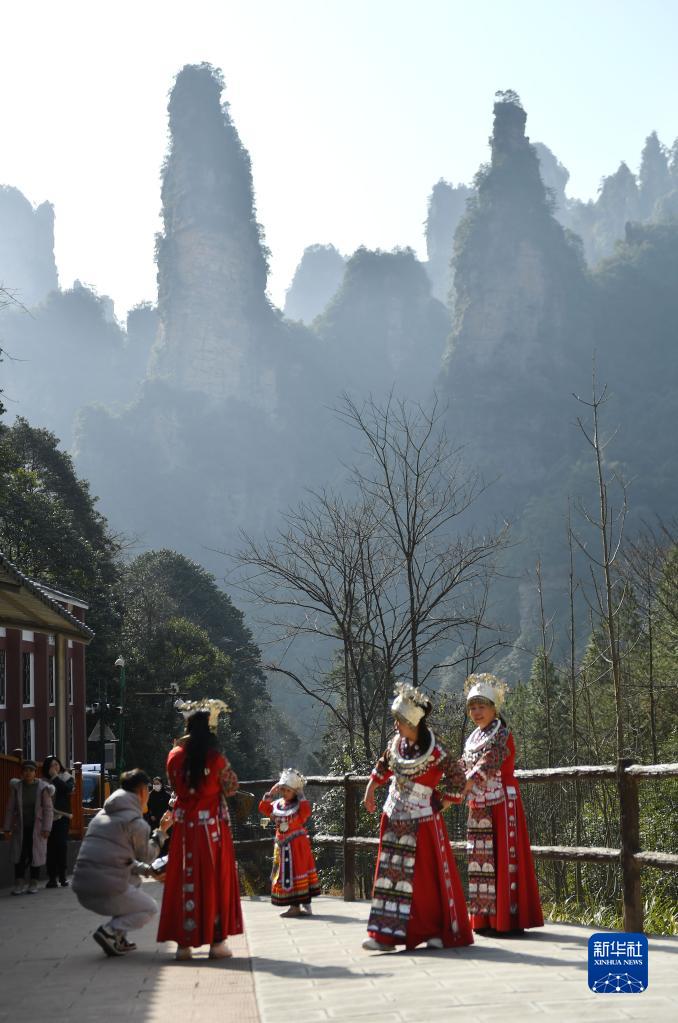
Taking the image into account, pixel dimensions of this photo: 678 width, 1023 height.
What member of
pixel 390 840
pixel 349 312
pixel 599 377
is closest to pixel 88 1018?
pixel 390 840

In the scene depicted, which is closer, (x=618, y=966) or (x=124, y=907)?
(x=618, y=966)

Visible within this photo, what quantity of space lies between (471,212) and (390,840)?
135399 mm

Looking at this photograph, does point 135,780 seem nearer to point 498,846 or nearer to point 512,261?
point 498,846

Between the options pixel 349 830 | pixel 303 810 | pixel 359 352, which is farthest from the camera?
pixel 359 352

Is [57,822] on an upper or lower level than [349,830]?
lower

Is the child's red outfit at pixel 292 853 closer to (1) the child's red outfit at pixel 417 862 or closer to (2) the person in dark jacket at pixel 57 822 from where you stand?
(1) the child's red outfit at pixel 417 862

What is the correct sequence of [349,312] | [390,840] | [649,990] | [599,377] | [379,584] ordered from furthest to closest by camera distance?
[349,312] < [599,377] < [379,584] < [390,840] < [649,990]

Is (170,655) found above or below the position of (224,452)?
below

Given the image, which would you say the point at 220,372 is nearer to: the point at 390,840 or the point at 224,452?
the point at 224,452

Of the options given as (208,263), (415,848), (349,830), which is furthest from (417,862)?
(208,263)

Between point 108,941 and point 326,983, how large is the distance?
1801 mm

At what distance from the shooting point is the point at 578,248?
138625mm

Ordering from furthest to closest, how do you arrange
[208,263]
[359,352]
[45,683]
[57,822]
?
[359,352] < [208,263] < [45,683] < [57,822]

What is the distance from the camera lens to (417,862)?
6508 millimetres
